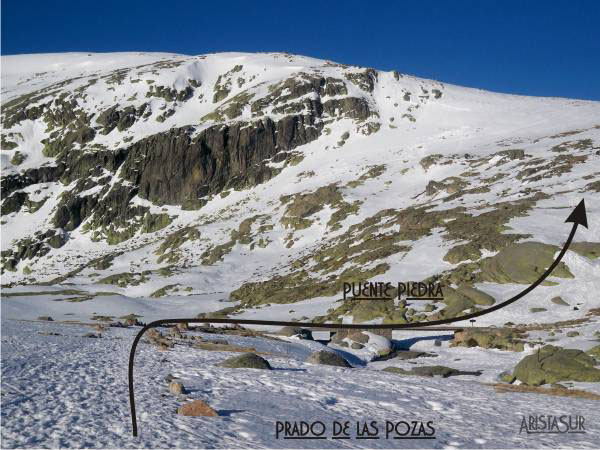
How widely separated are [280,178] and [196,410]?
101 metres

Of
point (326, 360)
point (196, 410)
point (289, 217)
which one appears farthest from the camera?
point (289, 217)

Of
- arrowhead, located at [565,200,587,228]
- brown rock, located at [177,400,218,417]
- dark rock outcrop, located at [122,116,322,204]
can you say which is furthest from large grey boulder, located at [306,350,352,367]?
dark rock outcrop, located at [122,116,322,204]

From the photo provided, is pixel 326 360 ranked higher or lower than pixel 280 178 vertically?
lower

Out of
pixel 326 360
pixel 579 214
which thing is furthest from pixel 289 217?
pixel 579 214

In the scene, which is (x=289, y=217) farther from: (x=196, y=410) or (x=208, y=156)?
(x=196, y=410)

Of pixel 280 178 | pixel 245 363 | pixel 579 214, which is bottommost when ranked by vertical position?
pixel 245 363

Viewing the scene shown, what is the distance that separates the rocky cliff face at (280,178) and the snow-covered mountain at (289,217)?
1.47ft

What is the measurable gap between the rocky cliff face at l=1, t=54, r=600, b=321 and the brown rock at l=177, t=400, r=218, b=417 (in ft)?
77.0

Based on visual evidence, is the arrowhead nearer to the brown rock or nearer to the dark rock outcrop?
the brown rock

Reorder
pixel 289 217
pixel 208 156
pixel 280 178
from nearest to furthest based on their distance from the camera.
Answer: pixel 289 217 < pixel 280 178 < pixel 208 156

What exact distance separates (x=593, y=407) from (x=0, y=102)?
198 meters

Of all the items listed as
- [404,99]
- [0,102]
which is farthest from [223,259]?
[0,102]

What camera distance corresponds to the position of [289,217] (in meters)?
82.9

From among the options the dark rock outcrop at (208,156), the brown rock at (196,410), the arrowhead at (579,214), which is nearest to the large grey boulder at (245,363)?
the brown rock at (196,410)
